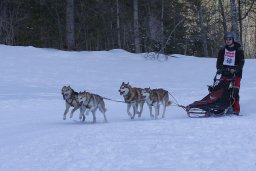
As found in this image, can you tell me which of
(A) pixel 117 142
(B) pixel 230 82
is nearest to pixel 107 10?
(B) pixel 230 82

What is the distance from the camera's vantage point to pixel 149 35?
31844mm

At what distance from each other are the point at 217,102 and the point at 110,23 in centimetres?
2340

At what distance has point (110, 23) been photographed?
32.2 meters

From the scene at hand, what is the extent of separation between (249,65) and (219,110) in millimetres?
11050

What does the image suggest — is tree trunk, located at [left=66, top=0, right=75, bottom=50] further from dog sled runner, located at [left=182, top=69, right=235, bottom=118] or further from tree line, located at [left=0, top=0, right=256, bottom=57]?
dog sled runner, located at [left=182, top=69, right=235, bottom=118]

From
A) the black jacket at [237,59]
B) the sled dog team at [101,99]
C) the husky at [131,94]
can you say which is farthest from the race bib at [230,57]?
the husky at [131,94]

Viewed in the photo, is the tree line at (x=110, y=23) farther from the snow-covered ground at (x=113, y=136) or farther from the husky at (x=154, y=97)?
the husky at (x=154, y=97)

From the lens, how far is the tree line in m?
28.2

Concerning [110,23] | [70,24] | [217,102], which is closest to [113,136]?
[217,102]

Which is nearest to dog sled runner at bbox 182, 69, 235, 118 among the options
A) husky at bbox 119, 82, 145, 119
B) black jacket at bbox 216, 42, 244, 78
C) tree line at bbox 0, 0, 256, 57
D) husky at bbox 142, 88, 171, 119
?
black jacket at bbox 216, 42, 244, 78

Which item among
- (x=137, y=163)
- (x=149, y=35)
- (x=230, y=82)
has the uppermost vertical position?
(x=149, y=35)

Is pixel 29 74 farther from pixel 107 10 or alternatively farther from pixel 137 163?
pixel 107 10

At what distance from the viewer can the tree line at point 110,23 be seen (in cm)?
2817

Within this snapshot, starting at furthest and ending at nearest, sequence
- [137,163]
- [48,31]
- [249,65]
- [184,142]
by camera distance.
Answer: [48,31] < [249,65] < [184,142] < [137,163]
